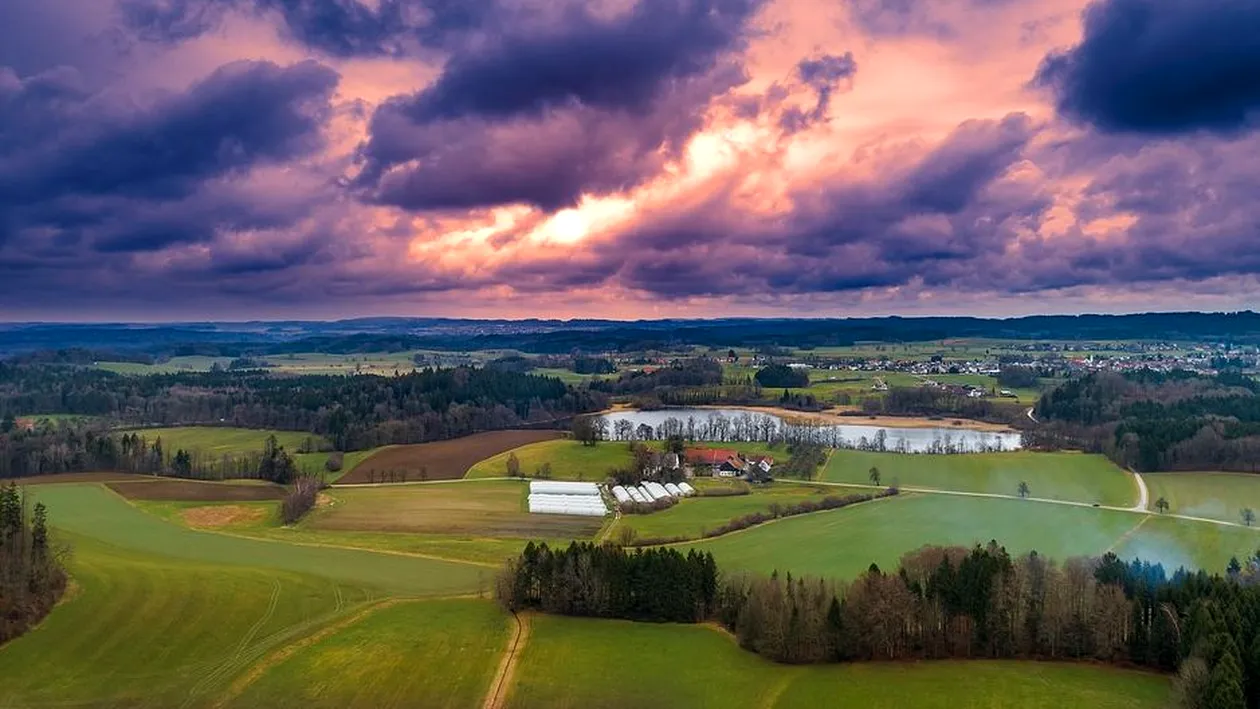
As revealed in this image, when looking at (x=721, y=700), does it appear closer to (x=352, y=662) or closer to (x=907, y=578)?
(x=907, y=578)

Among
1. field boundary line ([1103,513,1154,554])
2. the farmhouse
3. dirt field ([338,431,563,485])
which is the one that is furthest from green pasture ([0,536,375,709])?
the farmhouse

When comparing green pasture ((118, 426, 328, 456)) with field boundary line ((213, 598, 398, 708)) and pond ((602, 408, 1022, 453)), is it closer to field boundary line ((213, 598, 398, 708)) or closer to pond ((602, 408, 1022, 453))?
pond ((602, 408, 1022, 453))

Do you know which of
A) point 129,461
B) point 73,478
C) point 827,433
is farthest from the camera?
point 827,433

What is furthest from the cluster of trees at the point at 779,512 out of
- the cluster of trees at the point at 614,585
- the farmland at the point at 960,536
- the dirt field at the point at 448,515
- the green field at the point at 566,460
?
the green field at the point at 566,460

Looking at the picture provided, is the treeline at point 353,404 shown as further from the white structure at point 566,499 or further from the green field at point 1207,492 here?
the green field at point 1207,492

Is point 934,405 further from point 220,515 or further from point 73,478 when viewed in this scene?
point 73,478

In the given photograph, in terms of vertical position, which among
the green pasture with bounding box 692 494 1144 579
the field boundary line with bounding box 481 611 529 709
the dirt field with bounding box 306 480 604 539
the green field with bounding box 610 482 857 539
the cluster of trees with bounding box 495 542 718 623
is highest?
the cluster of trees with bounding box 495 542 718 623

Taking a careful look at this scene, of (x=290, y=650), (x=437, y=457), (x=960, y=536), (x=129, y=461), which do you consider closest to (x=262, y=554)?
(x=290, y=650)
